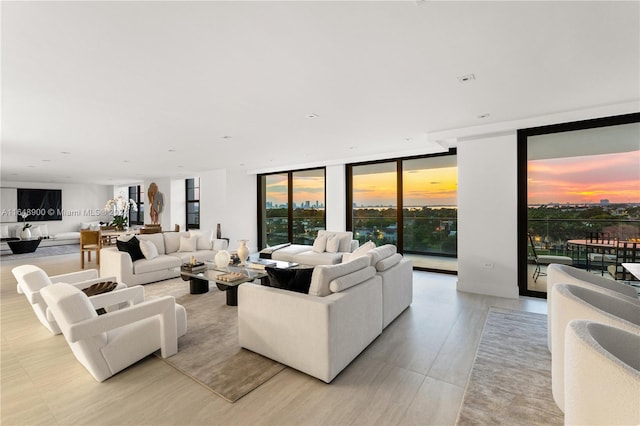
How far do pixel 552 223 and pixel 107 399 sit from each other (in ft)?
18.7

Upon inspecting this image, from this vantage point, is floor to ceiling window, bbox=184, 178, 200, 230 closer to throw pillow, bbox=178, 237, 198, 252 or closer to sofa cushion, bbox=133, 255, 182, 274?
throw pillow, bbox=178, 237, 198, 252

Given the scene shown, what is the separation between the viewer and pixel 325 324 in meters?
2.24

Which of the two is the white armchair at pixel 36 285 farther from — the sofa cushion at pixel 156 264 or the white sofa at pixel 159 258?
the sofa cushion at pixel 156 264

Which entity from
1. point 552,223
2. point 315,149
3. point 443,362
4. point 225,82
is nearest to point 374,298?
point 443,362

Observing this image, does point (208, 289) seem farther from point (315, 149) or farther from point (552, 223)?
point (552, 223)

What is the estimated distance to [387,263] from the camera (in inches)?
133

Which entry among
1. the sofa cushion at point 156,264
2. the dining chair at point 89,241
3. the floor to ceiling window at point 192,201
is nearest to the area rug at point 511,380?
the sofa cushion at point 156,264

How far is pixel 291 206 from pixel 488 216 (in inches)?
215

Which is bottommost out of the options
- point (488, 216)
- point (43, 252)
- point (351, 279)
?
point (43, 252)

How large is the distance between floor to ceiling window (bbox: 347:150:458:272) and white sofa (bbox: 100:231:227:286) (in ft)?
11.8

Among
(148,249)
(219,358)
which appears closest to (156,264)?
(148,249)

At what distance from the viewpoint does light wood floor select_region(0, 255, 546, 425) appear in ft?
6.30

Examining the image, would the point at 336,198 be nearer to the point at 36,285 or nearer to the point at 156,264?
the point at 156,264

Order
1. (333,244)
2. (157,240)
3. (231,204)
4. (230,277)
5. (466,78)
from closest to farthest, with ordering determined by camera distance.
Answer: (466,78) → (230,277) → (157,240) → (333,244) → (231,204)
